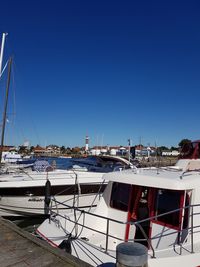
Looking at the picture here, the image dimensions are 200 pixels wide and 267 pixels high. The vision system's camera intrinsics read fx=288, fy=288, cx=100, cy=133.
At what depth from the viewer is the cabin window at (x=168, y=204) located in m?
6.34

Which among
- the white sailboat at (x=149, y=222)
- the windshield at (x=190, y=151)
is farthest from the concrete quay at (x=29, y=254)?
the windshield at (x=190, y=151)

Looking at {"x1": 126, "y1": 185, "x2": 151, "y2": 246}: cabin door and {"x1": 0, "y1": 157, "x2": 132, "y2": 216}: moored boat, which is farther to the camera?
{"x1": 0, "y1": 157, "x2": 132, "y2": 216}: moored boat

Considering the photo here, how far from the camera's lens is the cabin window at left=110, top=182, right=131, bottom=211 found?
24.6 feet

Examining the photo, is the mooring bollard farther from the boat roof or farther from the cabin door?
the cabin door

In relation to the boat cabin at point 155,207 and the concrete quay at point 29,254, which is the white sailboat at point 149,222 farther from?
the concrete quay at point 29,254

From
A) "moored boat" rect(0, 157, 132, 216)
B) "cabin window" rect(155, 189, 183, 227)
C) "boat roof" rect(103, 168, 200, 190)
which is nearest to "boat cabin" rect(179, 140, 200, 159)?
"boat roof" rect(103, 168, 200, 190)

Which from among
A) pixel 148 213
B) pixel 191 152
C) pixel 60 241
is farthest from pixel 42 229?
pixel 191 152

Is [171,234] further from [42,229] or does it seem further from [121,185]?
[42,229]

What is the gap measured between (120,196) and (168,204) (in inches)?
60.4

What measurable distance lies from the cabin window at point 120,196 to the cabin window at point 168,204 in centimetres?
96

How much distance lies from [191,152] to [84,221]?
4.15m

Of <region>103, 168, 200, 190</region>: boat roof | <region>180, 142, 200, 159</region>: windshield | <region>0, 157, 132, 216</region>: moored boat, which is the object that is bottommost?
<region>0, 157, 132, 216</region>: moored boat

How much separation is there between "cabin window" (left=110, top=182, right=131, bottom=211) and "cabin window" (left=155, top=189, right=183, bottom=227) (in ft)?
3.15

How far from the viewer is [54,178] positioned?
14133 mm
